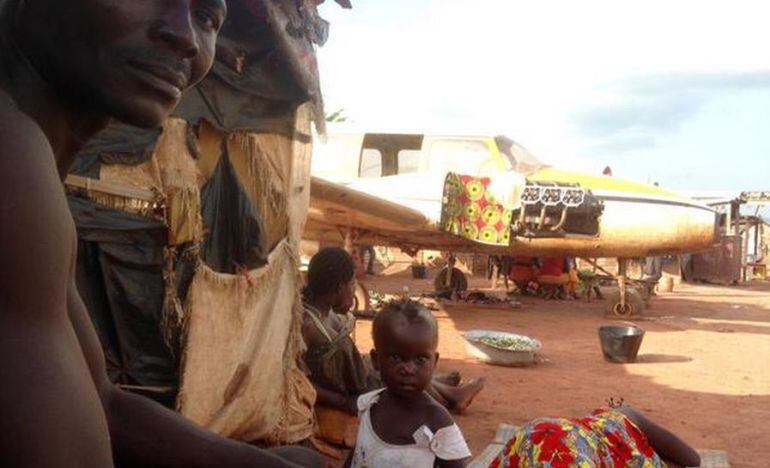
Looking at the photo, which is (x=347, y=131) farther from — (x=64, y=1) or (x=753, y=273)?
(x=753, y=273)

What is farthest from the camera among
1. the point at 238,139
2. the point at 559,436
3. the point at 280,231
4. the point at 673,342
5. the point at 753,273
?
the point at 753,273

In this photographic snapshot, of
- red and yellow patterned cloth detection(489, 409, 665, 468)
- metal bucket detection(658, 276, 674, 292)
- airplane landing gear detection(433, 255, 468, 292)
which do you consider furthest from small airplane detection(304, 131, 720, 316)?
metal bucket detection(658, 276, 674, 292)

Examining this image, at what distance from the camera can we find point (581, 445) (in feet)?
8.77

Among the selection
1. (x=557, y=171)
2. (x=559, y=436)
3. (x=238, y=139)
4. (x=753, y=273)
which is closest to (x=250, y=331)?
(x=238, y=139)

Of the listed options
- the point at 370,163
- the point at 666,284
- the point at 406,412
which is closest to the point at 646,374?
the point at 406,412

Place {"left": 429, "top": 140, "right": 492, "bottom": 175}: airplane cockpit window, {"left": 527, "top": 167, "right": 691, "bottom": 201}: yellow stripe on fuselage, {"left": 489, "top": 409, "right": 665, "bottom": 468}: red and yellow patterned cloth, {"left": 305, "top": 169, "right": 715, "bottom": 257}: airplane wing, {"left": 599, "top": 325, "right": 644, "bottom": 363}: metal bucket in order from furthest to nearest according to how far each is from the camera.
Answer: {"left": 429, "top": 140, "right": 492, "bottom": 175}: airplane cockpit window → {"left": 527, "top": 167, "right": 691, "bottom": 201}: yellow stripe on fuselage → {"left": 305, "top": 169, "right": 715, "bottom": 257}: airplane wing → {"left": 599, "top": 325, "right": 644, "bottom": 363}: metal bucket → {"left": 489, "top": 409, "right": 665, "bottom": 468}: red and yellow patterned cloth

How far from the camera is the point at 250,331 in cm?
463

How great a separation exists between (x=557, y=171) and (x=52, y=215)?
12441 mm

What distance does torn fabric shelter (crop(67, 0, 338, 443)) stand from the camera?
3916mm

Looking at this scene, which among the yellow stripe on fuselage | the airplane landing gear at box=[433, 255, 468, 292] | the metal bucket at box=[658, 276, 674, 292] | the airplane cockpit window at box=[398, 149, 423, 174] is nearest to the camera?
the yellow stripe on fuselage

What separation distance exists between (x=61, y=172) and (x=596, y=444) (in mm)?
2150

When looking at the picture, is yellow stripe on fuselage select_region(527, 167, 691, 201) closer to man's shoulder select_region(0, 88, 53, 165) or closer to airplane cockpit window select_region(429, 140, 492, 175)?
airplane cockpit window select_region(429, 140, 492, 175)

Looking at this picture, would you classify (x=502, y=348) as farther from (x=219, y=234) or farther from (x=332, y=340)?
(x=219, y=234)

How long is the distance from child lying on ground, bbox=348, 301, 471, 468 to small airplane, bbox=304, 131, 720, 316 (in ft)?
26.5
